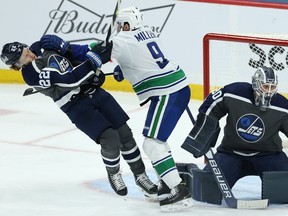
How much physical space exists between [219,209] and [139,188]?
50 centimetres

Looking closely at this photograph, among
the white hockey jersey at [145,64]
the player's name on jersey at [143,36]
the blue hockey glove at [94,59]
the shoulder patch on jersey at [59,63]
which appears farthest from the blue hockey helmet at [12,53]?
the player's name on jersey at [143,36]

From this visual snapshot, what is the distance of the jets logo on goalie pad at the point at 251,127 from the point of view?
4.60 metres

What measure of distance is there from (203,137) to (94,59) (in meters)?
0.64

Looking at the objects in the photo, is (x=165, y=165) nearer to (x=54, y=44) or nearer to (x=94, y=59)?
(x=94, y=59)

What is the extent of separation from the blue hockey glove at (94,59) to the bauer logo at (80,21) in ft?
9.58

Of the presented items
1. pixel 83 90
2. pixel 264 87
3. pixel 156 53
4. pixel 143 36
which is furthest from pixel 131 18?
pixel 264 87

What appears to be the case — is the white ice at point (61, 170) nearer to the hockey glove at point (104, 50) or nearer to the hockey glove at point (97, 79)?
the hockey glove at point (97, 79)

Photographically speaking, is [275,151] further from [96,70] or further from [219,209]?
[96,70]

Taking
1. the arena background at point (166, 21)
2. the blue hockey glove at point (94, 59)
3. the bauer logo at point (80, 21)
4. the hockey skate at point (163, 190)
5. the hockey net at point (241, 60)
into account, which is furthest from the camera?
the bauer logo at point (80, 21)

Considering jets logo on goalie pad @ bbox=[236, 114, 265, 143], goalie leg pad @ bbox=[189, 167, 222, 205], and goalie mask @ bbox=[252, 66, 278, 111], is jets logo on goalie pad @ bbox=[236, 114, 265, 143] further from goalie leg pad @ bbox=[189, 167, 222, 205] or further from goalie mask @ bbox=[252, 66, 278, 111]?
goalie leg pad @ bbox=[189, 167, 222, 205]

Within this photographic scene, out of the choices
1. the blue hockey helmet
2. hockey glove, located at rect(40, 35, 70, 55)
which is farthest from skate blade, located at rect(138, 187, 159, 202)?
the blue hockey helmet

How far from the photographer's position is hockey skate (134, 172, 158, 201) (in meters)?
4.74

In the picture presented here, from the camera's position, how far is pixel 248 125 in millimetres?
4609

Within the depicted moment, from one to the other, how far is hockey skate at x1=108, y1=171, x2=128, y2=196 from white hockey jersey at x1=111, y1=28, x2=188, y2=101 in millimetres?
420
